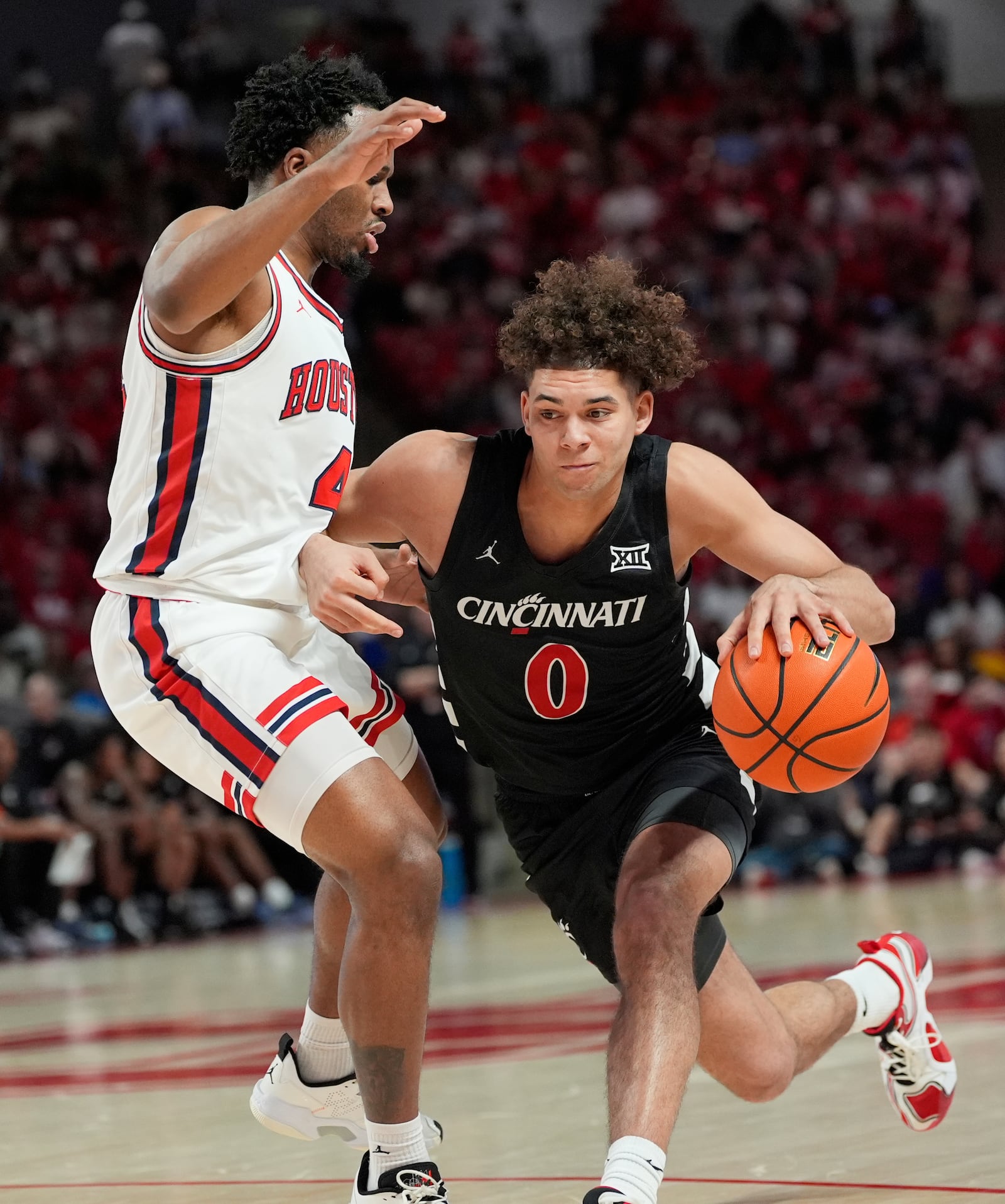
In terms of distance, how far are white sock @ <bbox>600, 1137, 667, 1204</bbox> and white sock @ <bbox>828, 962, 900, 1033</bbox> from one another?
1.65m

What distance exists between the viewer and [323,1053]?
4336 millimetres

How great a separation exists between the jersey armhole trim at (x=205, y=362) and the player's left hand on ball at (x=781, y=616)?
4.16ft

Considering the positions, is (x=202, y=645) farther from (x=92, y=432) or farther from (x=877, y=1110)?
(x=92, y=432)

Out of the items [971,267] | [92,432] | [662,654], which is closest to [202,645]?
[662,654]

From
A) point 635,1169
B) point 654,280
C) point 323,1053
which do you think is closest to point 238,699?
point 323,1053

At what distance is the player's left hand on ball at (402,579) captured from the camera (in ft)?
14.1

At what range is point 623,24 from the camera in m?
22.2

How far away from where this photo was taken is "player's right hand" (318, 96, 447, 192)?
11.7 feet

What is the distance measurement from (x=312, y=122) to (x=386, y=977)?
210 cm

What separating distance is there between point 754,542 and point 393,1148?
1.56 m

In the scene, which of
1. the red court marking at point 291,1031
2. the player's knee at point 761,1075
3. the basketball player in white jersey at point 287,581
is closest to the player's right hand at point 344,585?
the basketball player in white jersey at point 287,581

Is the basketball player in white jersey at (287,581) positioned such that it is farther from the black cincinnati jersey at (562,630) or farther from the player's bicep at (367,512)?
the black cincinnati jersey at (562,630)

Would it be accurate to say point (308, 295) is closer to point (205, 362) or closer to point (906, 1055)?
point (205, 362)

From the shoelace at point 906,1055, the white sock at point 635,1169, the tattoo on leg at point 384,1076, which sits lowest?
the shoelace at point 906,1055
